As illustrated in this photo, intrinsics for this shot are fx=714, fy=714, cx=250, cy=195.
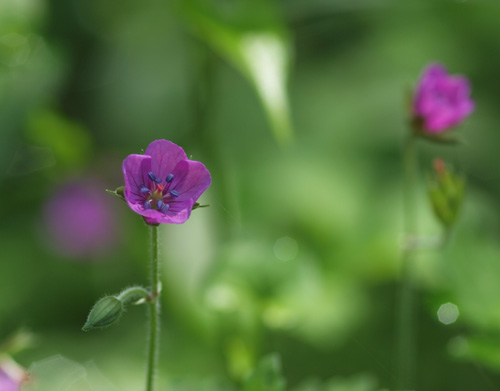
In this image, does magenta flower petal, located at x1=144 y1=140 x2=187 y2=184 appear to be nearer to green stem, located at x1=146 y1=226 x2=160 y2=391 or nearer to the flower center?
the flower center

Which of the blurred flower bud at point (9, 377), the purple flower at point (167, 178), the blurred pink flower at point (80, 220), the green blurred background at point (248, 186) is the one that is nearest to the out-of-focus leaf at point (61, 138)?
the green blurred background at point (248, 186)

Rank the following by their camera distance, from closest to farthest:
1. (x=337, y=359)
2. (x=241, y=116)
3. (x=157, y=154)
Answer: (x=157, y=154), (x=337, y=359), (x=241, y=116)

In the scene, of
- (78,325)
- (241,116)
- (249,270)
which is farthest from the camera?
(241,116)

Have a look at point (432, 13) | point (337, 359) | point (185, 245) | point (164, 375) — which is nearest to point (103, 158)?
point (185, 245)

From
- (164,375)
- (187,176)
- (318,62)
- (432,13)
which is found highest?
(432,13)

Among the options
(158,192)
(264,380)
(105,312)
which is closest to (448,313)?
(264,380)

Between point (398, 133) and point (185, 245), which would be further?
point (398, 133)

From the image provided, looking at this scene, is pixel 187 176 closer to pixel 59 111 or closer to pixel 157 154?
pixel 157 154
